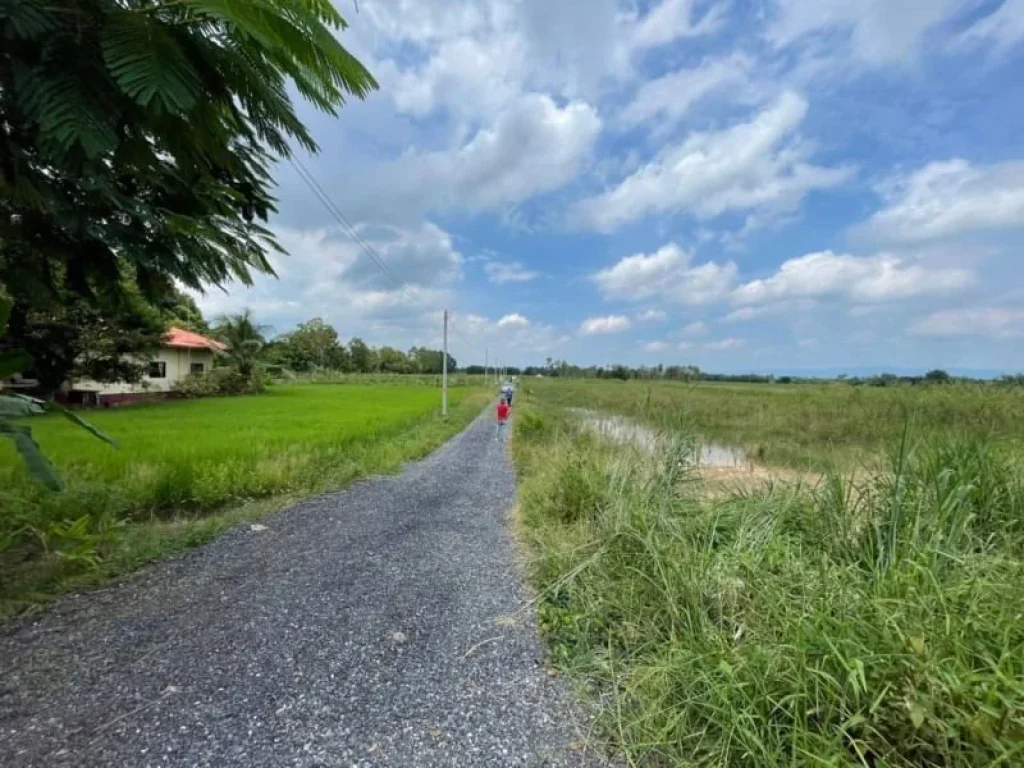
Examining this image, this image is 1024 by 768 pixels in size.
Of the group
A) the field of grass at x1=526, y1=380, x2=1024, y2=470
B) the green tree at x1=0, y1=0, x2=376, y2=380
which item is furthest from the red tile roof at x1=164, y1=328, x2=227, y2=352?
the green tree at x1=0, y1=0, x2=376, y2=380

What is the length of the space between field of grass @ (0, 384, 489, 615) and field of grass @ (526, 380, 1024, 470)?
529 centimetres

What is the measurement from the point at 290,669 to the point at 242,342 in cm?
3411

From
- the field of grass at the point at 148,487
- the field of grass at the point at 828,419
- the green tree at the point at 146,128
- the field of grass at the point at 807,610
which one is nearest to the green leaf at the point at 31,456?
the green tree at the point at 146,128

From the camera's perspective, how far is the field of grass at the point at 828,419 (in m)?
4.59

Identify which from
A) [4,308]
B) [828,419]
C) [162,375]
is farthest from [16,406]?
[162,375]

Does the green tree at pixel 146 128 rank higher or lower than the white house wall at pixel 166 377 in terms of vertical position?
higher

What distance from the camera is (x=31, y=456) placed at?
275 centimetres

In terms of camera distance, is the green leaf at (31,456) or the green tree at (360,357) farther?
the green tree at (360,357)

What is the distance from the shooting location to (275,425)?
43.6 feet

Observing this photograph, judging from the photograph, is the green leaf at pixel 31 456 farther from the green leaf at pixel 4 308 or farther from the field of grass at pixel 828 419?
the field of grass at pixel 828 419

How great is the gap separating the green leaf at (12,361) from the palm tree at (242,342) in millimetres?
31362

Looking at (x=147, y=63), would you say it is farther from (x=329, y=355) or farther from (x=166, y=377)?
(x=329, y=355)

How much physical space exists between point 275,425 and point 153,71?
1344 cm

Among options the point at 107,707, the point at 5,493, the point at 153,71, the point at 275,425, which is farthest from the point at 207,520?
the point at 275,425
